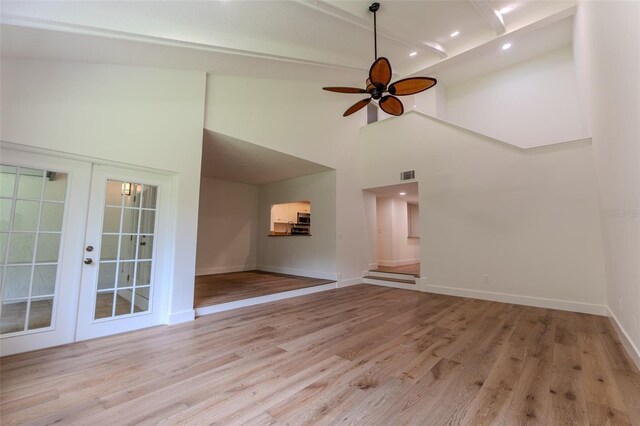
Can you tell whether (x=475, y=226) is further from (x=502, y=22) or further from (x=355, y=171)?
(x=502, y=22)

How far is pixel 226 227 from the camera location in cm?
745

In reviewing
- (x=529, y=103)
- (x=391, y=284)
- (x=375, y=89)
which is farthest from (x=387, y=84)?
(x=529, y=103)

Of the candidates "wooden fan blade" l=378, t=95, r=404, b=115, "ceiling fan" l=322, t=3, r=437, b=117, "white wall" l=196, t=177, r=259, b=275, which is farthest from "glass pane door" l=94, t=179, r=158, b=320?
"white wall" l=196, t=177, r=259, b=275

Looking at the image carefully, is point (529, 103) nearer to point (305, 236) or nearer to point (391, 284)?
point (391, 284)

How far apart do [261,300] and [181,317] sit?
135 cm

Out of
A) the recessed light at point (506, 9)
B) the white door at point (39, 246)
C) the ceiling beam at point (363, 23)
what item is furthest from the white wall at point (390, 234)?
the white door at point (39, 246)

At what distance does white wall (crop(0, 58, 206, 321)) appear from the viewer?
2.59 meters

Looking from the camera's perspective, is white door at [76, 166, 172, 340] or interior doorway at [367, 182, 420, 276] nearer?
white door at [76, 166, 172, 340]

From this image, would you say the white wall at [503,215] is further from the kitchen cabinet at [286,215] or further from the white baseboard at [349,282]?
the kitchen cabinet at [286,215]

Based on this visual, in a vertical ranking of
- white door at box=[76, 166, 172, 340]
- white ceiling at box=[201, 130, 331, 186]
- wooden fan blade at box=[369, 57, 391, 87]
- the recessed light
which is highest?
the recessed light

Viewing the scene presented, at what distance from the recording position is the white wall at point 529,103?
19.5 feet

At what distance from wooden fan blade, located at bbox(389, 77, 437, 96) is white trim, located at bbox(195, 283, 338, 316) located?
378 cm

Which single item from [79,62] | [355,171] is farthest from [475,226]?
[79,62]

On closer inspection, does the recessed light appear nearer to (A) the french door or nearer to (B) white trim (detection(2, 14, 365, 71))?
(B) white trim (detection(2, 14, 365, 71))
